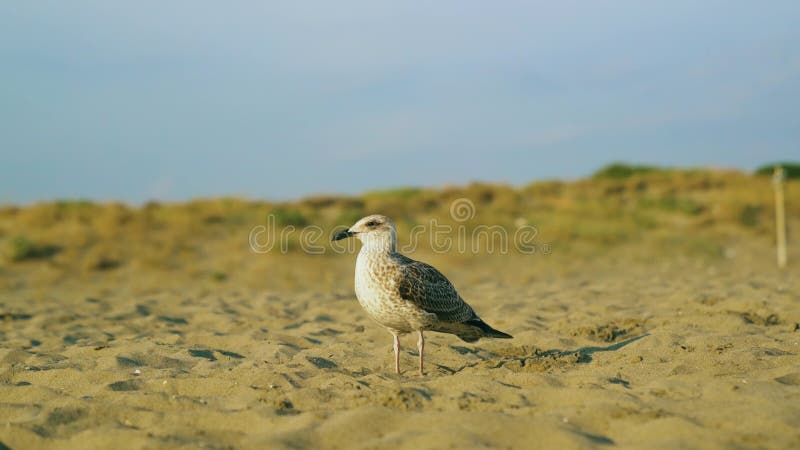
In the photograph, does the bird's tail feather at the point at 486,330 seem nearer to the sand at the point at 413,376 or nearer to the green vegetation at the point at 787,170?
the sand at the point at 413,376

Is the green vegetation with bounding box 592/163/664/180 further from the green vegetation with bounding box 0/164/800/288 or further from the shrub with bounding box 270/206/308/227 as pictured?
the shrub with bounding box 270/206/308/227

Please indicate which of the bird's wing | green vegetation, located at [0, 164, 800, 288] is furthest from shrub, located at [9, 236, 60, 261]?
the bird's wing

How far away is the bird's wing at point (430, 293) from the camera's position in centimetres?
614

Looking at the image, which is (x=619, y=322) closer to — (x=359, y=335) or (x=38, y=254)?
(x=359, y=335)

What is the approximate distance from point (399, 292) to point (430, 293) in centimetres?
32

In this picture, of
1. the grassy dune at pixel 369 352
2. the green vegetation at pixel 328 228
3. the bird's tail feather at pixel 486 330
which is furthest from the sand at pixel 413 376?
the green vegetation at pixel 328 228

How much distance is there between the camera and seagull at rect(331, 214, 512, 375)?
6113 millimetres

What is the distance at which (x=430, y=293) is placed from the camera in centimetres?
625

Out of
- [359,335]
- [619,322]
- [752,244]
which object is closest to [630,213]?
[752,244]

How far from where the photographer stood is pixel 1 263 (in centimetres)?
1627

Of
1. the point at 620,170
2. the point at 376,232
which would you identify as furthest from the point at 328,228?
the point at 620,170

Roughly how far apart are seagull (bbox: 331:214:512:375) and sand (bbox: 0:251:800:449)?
45cm

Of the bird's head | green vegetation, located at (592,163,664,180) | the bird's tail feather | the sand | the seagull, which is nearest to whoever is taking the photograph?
the sand

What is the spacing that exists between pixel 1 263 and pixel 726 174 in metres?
25.3
